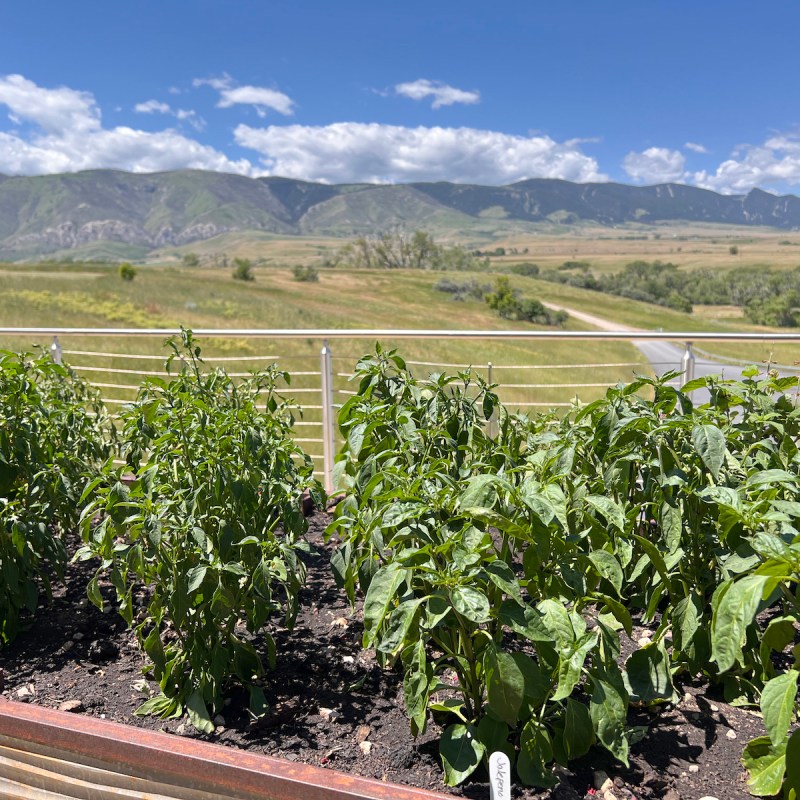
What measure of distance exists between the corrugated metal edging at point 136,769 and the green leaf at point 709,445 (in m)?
0.90

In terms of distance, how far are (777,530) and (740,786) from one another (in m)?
0.59

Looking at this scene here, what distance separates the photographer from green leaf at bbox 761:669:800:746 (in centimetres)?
122

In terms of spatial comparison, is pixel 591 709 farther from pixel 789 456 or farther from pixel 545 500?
pixel 789 456

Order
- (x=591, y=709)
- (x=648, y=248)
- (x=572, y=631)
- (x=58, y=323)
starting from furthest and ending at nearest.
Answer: (x=648, y=248) → (x=58, y=323) → (x=591, y=709) → (x=572, y=631)

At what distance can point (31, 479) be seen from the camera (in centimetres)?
229

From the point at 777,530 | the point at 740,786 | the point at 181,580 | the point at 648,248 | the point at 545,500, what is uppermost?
the point at 648,248

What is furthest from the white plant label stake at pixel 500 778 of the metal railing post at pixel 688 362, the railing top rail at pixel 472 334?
the metal railing post at pixel 688 362

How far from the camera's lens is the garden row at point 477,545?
139cm

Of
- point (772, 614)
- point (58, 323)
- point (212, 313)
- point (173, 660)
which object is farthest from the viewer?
point (212, 313)

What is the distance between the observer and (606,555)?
1.56 m

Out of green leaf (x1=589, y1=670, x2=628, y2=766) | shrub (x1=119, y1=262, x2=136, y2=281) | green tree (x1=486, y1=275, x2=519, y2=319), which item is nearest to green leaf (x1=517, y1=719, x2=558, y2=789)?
green leaf (x1=589, y1=670, x2=628, y2=766)

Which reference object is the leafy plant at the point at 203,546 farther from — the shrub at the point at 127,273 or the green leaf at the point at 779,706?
the shrub at the point at 127,273

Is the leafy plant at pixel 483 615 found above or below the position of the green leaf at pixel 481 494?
below

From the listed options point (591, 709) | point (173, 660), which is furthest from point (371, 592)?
point (173, 660)
